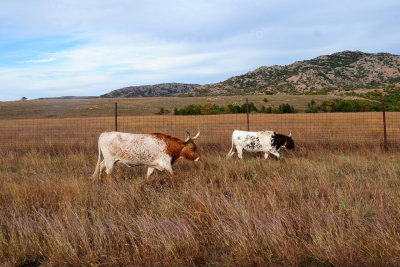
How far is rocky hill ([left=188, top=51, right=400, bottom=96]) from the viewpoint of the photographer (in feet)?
370

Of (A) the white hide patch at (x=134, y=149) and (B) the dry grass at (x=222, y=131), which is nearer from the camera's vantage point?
(A) the white hide patch at (x=134, y=149)

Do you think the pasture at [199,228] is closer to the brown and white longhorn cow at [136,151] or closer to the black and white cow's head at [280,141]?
the brown and white longhorn cow at [136,151]

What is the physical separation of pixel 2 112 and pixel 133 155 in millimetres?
54534

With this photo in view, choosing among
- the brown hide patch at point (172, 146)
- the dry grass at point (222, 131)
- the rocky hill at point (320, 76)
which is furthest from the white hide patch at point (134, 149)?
the rocky hill at point (320, 76)

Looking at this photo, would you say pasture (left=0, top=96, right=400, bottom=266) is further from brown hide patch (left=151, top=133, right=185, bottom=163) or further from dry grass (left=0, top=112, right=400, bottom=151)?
dry grass (left=0, top=112, right=400, bottom=151)

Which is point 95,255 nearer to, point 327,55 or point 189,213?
point 189,213

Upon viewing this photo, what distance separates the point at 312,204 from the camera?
5.28 m

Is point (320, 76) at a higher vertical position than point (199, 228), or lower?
higher

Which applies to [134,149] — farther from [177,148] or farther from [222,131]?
[222,131]

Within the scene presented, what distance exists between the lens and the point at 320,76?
121 meters

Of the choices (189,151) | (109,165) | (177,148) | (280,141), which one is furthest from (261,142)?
(109,165)

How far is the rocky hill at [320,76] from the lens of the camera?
370 feet

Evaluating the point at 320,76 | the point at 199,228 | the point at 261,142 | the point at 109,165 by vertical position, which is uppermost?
the point at 320,76

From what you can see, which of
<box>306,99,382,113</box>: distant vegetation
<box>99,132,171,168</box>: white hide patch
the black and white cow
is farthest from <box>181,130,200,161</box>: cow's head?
<box>306,99,382,113</box>: distant vegetation
